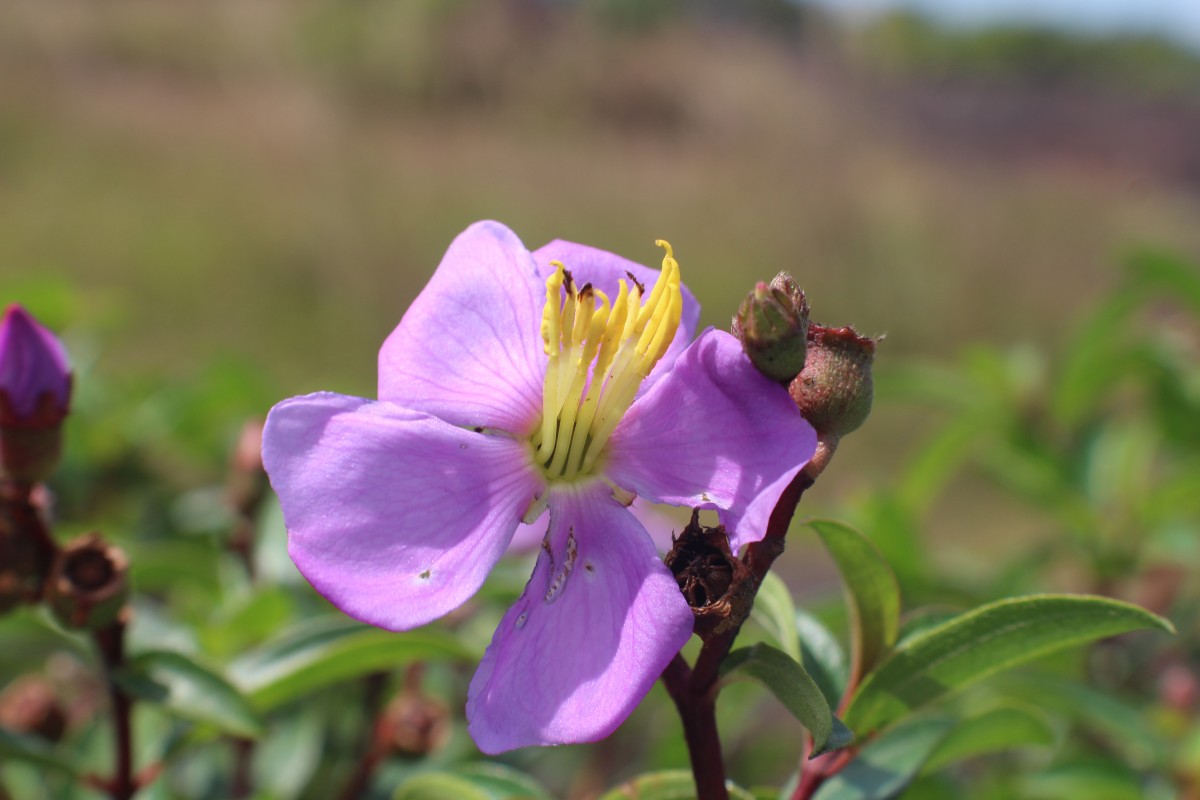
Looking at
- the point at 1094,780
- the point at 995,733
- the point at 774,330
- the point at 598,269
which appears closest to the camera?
the point at 774,330

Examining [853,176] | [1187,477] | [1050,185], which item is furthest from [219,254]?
[1050,185]

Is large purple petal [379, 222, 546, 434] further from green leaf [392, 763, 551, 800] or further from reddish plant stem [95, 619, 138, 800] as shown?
reddish plant stem [95, 619, 138, 800]

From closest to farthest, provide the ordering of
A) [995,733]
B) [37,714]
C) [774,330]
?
1. [774,330]
2. [995,733]
3. [37,714]

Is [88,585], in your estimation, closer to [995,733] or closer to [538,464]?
[538,464]

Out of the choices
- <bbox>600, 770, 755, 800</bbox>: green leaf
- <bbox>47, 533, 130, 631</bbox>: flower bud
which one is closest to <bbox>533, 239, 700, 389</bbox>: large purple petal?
<bbox>600, 770, 755, 800</bbox>: green leaf

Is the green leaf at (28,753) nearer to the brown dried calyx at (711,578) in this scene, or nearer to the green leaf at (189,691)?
the green leaf at (189,691)

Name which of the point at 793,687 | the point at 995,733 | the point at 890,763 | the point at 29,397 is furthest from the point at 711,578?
the point at 29,397

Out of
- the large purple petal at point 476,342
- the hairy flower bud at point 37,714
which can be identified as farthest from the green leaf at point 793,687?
the hairy flower bud at point 37,714
